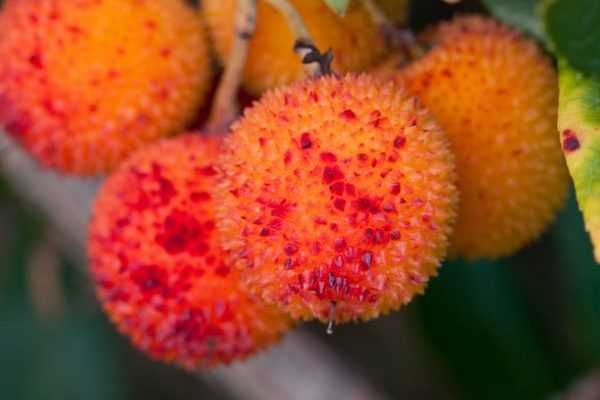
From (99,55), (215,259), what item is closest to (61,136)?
(99,55)

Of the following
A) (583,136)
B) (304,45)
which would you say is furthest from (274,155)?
(583,136)

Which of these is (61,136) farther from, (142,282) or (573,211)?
(573,211)

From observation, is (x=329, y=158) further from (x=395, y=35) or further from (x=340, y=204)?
(x=395, y=35)

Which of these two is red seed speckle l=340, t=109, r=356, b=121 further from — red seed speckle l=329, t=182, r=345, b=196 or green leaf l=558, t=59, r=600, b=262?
green leaf l=558, t=59, r=600, b=262

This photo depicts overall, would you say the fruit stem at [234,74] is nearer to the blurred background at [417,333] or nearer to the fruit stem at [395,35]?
the fruit stem at [395,35]

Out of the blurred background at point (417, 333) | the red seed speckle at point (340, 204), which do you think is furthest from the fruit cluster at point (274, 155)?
the blurred background at point (417, 333)

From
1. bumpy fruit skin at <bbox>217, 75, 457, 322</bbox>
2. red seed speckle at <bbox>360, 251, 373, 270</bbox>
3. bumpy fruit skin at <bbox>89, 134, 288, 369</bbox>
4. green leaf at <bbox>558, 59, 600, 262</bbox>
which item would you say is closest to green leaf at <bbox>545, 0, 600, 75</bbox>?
green leaf at <bbox>558, 59, 600, 262</bbox>
